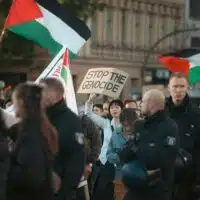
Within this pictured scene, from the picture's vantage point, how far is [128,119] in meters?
9.91

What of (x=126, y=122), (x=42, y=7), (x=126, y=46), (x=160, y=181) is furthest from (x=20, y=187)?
(x=126, y=46)

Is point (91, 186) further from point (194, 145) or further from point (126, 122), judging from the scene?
point (194, 145)

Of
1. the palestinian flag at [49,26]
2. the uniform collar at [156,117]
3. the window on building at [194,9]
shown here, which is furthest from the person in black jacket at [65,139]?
the window on building at [194,9]

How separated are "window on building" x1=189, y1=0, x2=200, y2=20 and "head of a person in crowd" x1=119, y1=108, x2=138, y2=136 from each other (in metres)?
40.9

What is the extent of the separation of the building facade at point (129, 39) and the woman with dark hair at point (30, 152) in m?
Result: 33.8

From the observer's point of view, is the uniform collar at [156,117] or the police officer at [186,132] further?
the police officer at [186,132]

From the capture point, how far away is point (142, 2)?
46.0m

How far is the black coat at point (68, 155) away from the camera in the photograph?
662cm

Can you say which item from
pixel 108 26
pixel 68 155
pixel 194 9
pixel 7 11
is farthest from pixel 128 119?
pixel 194 9

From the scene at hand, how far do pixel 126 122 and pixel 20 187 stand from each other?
13.6 feet

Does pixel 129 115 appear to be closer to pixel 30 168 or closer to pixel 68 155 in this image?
pixel 68 155

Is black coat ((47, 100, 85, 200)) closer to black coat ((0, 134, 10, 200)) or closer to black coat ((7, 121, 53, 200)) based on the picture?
black coat ((7, 121, 53, 200))

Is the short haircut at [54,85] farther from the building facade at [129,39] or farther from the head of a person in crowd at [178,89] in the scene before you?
the building facade at [129,39]

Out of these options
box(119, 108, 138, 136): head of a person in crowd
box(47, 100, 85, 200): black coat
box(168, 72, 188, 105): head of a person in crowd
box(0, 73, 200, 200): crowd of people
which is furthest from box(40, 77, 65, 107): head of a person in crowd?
box(119, 108, 138, 136): head of a person in crowd
